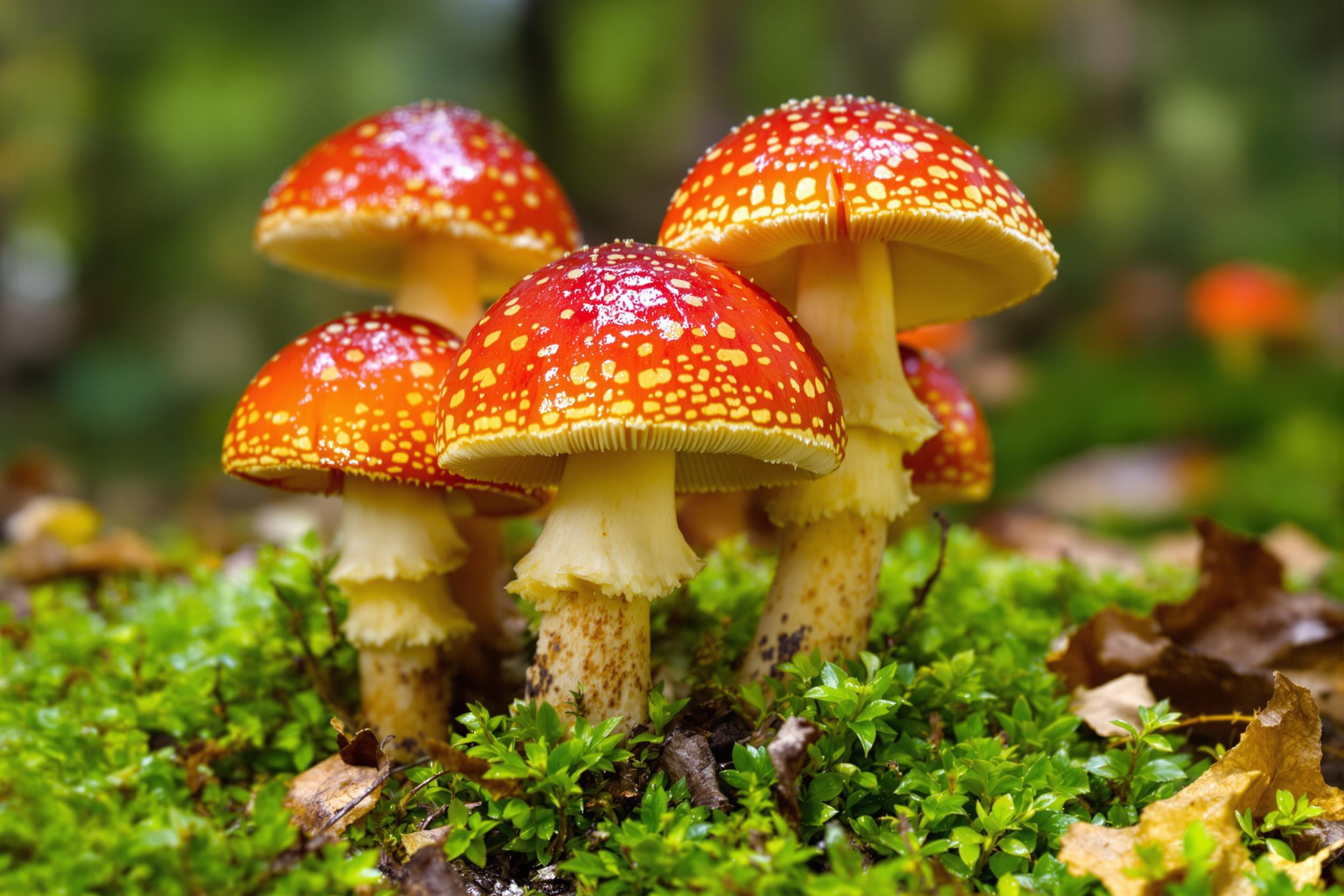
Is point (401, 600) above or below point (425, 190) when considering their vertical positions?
below

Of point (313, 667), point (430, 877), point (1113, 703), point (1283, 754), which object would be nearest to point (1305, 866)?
point (1283, 754)

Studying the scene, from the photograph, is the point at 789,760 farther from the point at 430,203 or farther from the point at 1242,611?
the point at 1242,611

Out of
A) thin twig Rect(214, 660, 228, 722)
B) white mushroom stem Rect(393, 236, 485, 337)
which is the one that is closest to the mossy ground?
thin twig Rect(214, 660, 228, 722)

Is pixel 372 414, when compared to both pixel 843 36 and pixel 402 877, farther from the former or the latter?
pixel 843 36

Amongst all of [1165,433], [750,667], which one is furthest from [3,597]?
[1165,433]

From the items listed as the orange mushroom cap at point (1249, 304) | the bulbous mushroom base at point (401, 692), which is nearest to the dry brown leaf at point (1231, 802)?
the bulbous mushroom base at point (401, 692)

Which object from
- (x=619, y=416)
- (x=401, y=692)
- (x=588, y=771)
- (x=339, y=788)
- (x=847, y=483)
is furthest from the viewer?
(x=401, y=692)

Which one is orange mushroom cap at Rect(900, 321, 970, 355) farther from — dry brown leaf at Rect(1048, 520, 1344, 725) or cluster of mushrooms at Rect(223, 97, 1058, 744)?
cluster of mushrooms at Rect(223, 97, 1058, 744)
